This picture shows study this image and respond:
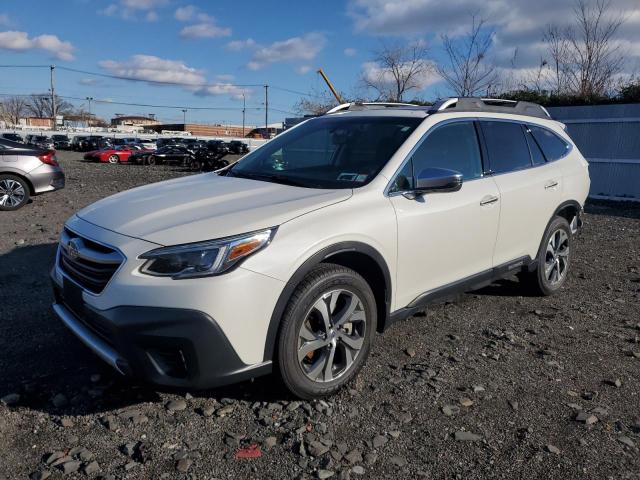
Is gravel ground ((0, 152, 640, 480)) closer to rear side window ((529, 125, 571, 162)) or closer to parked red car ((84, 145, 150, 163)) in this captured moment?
rear side window ((529, 125, 571, 162))

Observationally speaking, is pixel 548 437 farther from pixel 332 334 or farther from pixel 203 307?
pixel 203 307

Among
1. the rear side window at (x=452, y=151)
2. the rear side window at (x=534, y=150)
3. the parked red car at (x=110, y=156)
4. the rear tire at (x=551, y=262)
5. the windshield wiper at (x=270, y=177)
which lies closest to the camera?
the windshield wiper at (x=270, y=177)

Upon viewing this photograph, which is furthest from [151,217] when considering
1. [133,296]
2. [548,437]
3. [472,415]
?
[548,437]

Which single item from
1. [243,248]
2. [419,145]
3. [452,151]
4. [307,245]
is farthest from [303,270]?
[452,151]

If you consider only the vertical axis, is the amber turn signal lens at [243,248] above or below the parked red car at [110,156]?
above

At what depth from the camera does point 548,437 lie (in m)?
2.90

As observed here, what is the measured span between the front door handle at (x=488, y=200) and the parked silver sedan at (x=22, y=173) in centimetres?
848

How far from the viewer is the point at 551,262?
5273 mm

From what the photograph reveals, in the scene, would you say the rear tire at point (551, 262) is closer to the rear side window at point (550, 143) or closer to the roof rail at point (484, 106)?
the rear side window at point (550, 143)

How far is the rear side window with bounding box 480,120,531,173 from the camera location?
4.42 metres

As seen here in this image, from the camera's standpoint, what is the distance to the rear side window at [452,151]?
3814 millimetres

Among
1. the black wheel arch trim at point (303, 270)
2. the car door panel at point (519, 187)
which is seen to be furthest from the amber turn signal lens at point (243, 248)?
the car door panel at point (519, 187)

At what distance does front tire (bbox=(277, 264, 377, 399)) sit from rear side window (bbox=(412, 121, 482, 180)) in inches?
40.7

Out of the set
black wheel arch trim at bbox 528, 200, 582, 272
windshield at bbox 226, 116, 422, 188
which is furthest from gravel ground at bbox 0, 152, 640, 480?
windshield at bbox 226, 116, 422, 188
